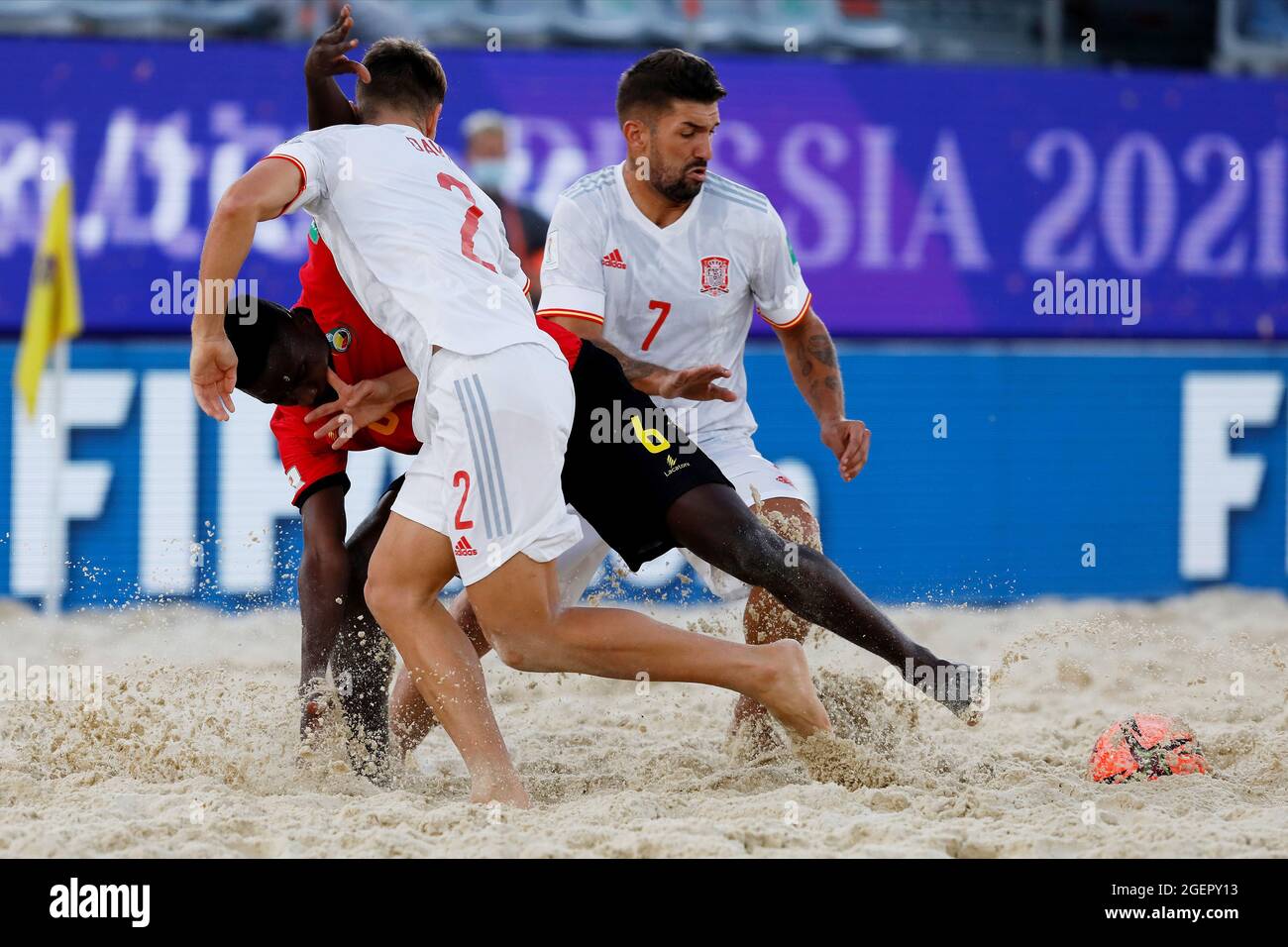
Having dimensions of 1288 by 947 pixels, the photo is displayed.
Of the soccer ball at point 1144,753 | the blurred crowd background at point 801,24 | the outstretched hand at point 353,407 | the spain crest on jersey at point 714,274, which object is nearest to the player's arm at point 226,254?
the outstretched hand at point 353,407

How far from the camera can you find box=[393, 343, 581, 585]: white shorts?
141 inches

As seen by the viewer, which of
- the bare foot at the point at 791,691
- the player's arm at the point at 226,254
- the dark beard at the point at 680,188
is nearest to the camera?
the player's arm at the point at 226,254

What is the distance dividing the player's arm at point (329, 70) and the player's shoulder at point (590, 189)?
0.78 m

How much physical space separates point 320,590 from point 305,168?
1292 mm

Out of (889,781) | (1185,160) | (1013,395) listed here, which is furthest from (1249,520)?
(889,781)

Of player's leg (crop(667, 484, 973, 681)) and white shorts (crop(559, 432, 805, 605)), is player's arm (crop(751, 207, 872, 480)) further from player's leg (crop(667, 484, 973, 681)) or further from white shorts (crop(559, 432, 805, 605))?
player's leg (crop(667, 484, 973, 681))

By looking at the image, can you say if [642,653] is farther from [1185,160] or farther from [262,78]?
[1185,160]

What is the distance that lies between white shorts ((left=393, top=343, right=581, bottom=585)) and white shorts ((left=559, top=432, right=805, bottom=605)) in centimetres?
64

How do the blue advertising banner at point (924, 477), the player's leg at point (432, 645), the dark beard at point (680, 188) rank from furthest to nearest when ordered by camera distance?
the blue advertising banner at point (924, 477), the dark beard at point (680, 188), the player's leg at point (432, 645)

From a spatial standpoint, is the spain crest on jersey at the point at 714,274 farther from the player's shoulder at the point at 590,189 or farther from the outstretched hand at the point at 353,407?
the outstretched hand at the point at 353,407

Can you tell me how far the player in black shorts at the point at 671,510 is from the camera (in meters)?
3.91

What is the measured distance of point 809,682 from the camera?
393 centimetres

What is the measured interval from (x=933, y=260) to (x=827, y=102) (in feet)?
3.76

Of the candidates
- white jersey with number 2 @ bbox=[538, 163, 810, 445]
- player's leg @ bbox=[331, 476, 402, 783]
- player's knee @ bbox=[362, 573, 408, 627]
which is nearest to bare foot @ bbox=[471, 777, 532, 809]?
player's knee @ bbox=[362, 573, 408, 627]
